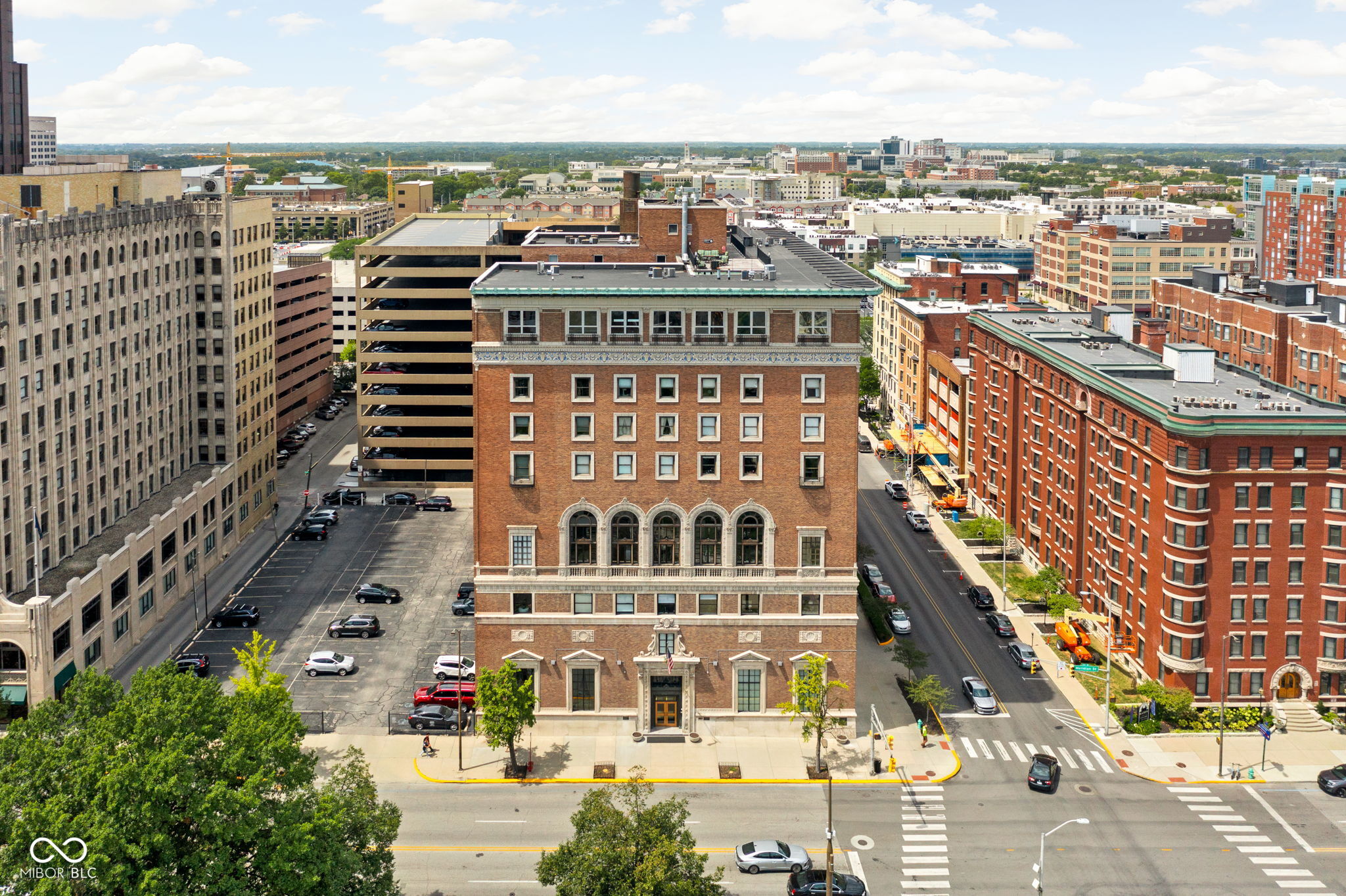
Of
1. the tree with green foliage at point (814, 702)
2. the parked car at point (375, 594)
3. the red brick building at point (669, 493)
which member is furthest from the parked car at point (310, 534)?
the tree with green foliage at point (814, 702)

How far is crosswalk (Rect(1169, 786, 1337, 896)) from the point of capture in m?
68.6

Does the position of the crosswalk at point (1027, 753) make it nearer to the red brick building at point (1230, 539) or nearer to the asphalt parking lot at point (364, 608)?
the red brick building at point (1230, 539)

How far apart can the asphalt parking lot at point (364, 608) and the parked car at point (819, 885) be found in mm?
34651

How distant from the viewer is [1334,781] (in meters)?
79.8

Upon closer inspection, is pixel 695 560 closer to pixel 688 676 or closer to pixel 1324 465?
pixel 688 676

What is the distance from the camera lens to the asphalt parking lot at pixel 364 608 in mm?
95625

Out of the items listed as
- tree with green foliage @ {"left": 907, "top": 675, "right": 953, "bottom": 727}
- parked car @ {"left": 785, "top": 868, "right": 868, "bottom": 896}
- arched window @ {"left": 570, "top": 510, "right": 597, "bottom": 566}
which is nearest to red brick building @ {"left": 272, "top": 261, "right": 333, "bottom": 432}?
arched window @ {"left": 570, "top": 510, "right": 597, "bottom": 566}

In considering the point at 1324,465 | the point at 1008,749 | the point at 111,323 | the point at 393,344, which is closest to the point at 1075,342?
the point at 1324,465

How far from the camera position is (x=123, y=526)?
111188mm

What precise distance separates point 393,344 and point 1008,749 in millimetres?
96050

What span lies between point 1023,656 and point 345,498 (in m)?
83.1

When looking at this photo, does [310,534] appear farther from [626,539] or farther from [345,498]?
[626,539]

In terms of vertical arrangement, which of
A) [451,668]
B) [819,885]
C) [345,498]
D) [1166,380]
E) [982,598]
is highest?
[1166,380]

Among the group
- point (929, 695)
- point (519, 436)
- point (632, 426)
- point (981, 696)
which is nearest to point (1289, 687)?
point (981, 696)
